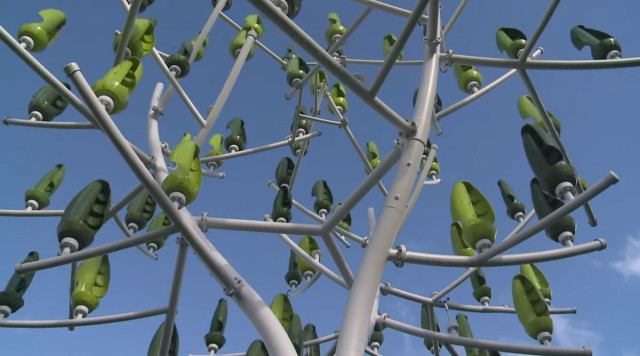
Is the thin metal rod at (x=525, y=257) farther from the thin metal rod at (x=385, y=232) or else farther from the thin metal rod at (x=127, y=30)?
the thin metal rod at (x=127, y=30)

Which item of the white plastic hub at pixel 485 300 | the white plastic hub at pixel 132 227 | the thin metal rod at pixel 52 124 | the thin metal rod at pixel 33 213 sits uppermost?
the thin metal rod at pixel 52 124

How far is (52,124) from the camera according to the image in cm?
440

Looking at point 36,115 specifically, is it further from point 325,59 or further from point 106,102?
point 325,59

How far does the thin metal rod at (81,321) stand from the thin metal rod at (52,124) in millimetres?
1432

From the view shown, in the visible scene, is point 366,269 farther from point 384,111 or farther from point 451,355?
point 451,355

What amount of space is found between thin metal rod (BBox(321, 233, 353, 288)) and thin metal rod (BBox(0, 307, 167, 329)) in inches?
46.8

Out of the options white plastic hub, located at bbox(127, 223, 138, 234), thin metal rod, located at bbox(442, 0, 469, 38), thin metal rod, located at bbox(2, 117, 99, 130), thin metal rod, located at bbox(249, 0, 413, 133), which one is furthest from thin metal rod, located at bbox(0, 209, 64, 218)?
thin metal rod, located at bbox(442, 0, 469, 38)

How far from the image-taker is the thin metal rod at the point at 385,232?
2.63 m

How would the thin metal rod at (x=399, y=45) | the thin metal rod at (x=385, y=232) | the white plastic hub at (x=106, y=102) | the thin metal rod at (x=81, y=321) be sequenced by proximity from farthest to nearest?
the thin metal rod at (x=81, y=321), the white plastic hub at (x=106, y=102), the thin metal rod at (x=399, y=45), the thin metal rod at (x=385, y=232)

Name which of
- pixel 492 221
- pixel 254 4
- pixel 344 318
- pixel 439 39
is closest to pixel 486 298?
pixel 492 221

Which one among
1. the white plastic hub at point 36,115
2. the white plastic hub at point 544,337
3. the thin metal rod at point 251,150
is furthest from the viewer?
the thin metal rod at point 251,150

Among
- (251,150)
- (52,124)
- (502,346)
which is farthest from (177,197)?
(251,150)

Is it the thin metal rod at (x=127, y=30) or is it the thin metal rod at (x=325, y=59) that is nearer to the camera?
the thin metal rod at (x=325, y=59)

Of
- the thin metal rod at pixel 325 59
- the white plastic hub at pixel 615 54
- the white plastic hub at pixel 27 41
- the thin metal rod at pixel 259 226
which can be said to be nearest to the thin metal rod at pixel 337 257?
the thin metal rod at pixel 259 226
